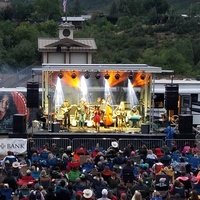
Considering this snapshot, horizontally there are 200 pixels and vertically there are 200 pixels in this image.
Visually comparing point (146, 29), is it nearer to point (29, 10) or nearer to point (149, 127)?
point (29, 10)

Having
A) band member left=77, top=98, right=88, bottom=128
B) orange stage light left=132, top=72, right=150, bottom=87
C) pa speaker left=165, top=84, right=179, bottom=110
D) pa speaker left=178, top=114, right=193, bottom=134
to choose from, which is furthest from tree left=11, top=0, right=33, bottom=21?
pa speaker left=178, top=114, right=193, bottom=134

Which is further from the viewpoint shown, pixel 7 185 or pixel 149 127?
pixel 149 127

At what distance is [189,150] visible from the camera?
2938 cm

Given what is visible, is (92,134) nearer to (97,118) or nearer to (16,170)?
(97,118)

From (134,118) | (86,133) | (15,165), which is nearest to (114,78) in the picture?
(134,118)

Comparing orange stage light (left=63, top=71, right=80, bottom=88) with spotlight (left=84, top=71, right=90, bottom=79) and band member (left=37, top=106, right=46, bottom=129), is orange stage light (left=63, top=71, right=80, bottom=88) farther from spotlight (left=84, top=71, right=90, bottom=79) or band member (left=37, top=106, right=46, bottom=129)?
band member (left=37, top=106, right=46, bottom=129)

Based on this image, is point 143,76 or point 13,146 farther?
point 143,76

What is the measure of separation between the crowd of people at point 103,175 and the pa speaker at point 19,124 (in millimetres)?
6825

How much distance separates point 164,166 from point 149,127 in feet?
38.8

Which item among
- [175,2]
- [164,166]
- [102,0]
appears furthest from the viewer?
[102,0]

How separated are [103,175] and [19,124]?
12997 millimetres

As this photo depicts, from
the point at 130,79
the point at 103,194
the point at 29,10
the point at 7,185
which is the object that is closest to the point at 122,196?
the point at 103,194

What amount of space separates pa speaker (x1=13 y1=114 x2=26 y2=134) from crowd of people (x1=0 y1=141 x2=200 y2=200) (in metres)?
6.83

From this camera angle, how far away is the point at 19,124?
3597 cm
